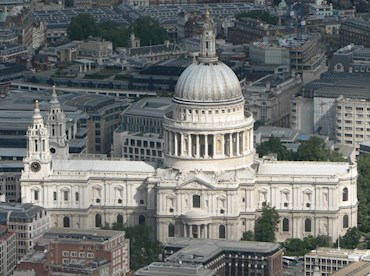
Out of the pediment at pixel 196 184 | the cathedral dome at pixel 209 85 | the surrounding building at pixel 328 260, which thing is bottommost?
the surrounding building at pixel 328 260

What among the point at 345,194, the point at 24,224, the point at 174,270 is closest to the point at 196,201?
the point at 345,194

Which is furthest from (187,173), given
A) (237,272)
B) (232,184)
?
(237,272)

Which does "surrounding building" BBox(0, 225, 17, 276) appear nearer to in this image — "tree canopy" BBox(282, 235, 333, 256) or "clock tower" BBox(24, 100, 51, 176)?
"clock tower" BBox(24, 100, 51, 176)

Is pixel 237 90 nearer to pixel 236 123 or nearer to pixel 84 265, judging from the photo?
pixel 236 123

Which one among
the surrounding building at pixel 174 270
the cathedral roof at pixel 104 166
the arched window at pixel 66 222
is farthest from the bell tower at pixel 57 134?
the surrounding building at pixel 174 270

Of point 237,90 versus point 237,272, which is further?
point 237,90

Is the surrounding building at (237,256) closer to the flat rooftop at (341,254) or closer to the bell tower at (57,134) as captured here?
the flat rooftop at (341,254)
